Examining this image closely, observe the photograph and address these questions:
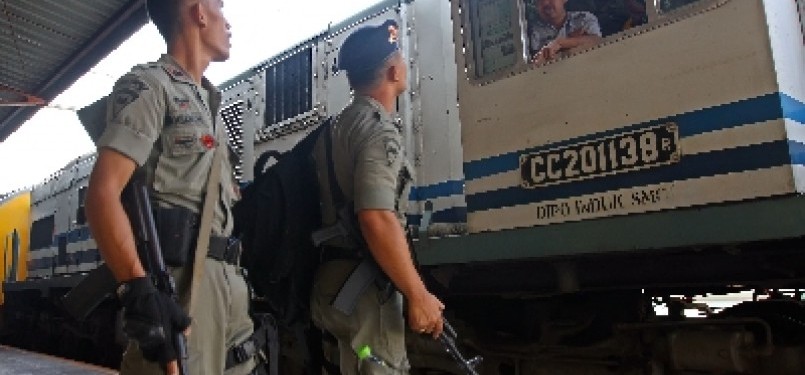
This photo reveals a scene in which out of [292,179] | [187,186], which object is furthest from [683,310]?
[187,186]

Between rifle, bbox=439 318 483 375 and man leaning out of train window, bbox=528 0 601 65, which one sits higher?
man leaning out of train window, bbox=528 0 601 65

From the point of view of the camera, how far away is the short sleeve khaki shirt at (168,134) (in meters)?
1.69

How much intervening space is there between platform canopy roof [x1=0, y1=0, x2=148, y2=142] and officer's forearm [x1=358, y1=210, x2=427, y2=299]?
7028mm

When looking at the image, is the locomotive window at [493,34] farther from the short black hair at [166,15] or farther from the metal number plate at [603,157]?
the short black hair at [166,15]

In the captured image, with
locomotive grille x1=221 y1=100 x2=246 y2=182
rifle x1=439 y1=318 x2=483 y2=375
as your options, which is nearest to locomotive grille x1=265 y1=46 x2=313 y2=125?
locomotive grille x1=221 y1=100 x2=246 y2=182

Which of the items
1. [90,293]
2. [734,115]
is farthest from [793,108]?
[90,293]

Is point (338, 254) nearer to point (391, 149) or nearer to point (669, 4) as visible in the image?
point (391, 149)

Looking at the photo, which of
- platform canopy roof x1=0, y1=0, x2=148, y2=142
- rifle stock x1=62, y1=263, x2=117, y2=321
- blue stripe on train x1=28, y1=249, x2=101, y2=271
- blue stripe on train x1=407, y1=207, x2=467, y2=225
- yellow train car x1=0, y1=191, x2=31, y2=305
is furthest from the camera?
yellow train car x1=0, y1=191, x2=31, y2=305

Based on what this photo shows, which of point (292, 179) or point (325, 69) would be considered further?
point (325, 69)

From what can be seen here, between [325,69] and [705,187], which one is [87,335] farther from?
[705,187]

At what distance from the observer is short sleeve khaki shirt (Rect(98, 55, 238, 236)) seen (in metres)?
1.69

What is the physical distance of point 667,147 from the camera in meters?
2.65

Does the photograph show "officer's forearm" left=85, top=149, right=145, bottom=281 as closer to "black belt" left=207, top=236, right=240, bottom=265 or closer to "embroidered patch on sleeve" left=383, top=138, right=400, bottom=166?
"black belt" left=207, top=236, right=240, bottom=265

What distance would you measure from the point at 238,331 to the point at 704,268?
2.25 metres
